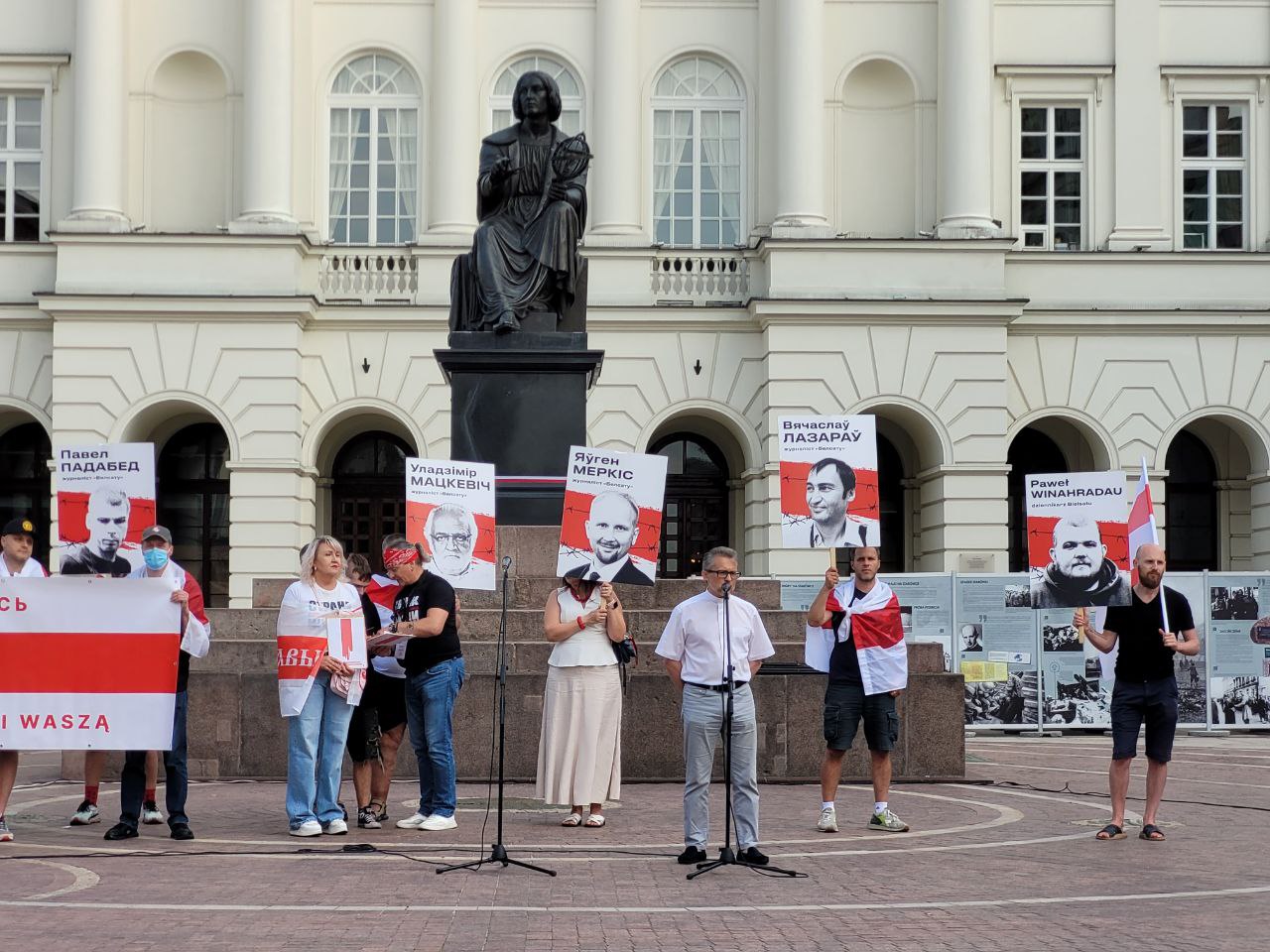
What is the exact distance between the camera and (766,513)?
3378cm

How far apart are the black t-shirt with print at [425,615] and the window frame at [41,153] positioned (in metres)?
24.5

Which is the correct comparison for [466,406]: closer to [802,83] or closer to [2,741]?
[2,741]

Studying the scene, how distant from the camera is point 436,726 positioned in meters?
12.6

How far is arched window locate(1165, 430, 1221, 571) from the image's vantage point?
3666cm

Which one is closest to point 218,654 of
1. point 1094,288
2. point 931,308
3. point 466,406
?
point 466,406

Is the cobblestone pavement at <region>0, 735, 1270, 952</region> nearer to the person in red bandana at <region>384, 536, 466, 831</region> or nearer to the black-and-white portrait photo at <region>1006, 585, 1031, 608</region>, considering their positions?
the person in red bandana at <region>384, 536, 466, 831</region>

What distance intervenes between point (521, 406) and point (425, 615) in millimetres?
5654

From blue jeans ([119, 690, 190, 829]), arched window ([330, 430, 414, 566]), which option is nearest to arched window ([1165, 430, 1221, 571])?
arched window ([330, 430, 414, 566])

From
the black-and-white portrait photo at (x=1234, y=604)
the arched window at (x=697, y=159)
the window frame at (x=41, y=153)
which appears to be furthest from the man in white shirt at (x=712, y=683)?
the window frame at (x=41, y=153)

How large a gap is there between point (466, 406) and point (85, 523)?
416 cm

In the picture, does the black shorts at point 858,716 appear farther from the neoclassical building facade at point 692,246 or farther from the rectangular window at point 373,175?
the rectangular window at point 373,175

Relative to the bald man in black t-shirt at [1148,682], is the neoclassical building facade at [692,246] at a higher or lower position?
higher

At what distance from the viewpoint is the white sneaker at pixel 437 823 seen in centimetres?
1278

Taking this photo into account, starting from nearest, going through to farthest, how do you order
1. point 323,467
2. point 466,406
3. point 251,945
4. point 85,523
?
1. point 251,945
2. point 85,523
3. point 466,406
4. point 323,467
